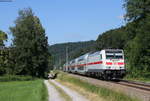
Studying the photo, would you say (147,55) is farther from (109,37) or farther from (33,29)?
(109,37)

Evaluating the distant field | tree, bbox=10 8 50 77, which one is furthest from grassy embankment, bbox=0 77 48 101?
tree, bbox=10 8 50 77

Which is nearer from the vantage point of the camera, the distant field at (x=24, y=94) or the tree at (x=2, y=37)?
the distant field at (x=24, y=94)

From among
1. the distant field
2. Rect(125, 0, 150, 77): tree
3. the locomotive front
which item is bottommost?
the distant field

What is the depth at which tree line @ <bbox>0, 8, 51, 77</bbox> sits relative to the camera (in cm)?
7088

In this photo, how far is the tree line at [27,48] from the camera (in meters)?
70.9

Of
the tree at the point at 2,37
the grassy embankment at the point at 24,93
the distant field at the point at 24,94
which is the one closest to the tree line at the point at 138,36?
the grassy embankment at the point at 24,93

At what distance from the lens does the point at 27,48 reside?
2783 inches

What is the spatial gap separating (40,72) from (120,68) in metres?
44.1

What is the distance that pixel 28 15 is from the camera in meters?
76.9

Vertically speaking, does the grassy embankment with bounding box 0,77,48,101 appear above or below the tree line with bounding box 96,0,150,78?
below

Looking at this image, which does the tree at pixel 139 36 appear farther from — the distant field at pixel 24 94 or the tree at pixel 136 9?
the distant field at pixel 24 94

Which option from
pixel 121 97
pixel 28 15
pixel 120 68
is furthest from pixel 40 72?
pixel 121 97

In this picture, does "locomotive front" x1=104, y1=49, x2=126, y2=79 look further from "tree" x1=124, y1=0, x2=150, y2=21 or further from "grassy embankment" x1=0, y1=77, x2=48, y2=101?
"tree" x1=124, y1=0, x2=150, y2=21

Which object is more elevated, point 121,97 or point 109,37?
point 109,37
